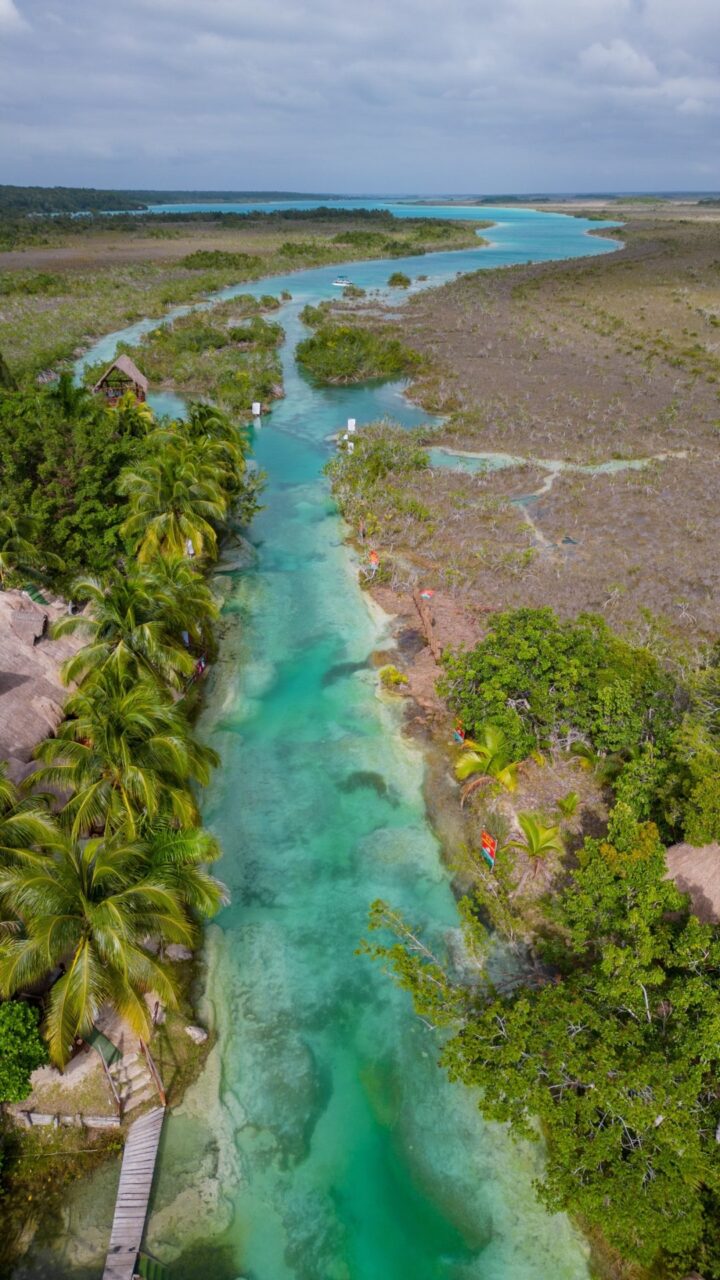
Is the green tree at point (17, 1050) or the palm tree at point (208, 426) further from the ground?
the palm tree at point (208, 426)

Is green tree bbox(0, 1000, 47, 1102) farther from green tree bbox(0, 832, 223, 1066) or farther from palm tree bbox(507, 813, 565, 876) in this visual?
palm tree bbox(507, 813, 565, 876)

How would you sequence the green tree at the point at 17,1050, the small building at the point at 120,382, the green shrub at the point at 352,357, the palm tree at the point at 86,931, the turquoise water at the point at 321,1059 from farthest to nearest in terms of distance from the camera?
the green shrub at the point at 352,357, the small building at the point at 120,382, the palm tree at the point at 86,931, the turquoise water at the point at 321,1059, the green tree at the point at 17,1050

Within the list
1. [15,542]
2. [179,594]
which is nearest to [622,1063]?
[179,594]

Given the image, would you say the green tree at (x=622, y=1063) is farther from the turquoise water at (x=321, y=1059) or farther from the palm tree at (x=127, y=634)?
the palm tree at (x=127, y=634)

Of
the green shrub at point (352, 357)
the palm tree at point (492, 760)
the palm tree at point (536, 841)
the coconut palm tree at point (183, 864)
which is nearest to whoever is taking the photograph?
the coconut palm tree at point (183, 864)

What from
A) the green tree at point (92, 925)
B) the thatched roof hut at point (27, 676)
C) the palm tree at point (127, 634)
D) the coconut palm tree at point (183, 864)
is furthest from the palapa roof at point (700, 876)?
the thatched roof hut at point (27, 676)

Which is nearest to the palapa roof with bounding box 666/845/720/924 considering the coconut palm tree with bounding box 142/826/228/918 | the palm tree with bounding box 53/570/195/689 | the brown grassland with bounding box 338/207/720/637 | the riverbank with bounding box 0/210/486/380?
the coconut palm tree with bounding box 142/826/228/918
